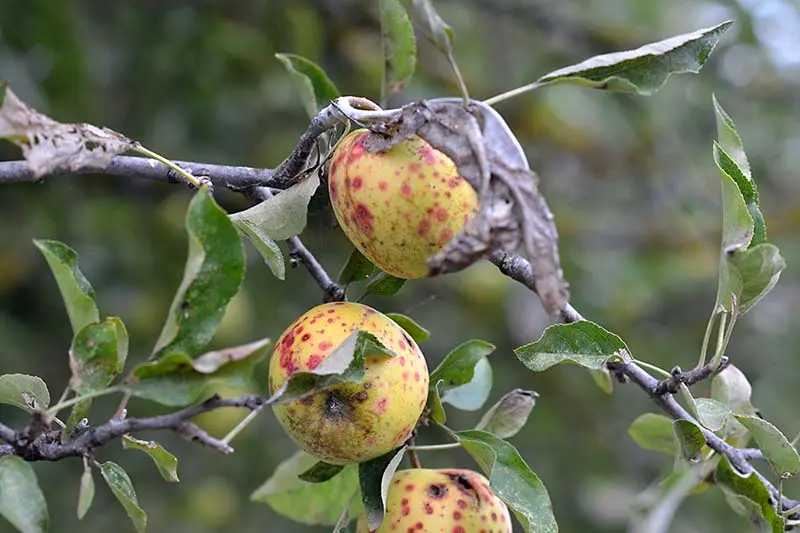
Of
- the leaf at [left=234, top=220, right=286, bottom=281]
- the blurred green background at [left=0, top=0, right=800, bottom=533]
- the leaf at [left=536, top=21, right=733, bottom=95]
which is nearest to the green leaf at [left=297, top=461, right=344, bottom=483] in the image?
the leaf at [left=234, top=220, right=286, bottom=281]

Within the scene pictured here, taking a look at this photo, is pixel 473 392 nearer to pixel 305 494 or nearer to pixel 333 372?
pixel 305 494

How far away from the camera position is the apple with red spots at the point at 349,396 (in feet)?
3.22

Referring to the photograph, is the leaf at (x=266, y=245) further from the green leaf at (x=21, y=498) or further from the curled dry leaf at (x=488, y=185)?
the green leaf at (x=21, y=498)

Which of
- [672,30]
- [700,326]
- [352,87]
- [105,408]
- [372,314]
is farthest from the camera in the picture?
[672,30]

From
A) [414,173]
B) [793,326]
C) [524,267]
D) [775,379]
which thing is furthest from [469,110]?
[793,326]

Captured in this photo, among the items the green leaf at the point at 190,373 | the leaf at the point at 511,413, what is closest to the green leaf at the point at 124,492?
the green leaf at the point at 190,373

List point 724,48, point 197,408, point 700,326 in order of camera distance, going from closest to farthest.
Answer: point 197,408 → point 724,48 → point 700,326

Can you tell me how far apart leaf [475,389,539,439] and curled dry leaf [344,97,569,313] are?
448 millimetres

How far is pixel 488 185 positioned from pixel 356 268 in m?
0.37

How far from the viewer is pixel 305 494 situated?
1.41 m

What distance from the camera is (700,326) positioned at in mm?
3088

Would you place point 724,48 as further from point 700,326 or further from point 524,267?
point 524,267

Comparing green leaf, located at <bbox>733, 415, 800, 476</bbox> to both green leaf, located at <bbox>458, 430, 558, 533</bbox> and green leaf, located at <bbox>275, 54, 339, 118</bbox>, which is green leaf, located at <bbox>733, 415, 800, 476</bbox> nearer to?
green leaf, located at <bbox>458, 430, 558, 533</bbox>

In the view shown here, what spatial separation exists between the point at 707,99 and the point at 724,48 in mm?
369
